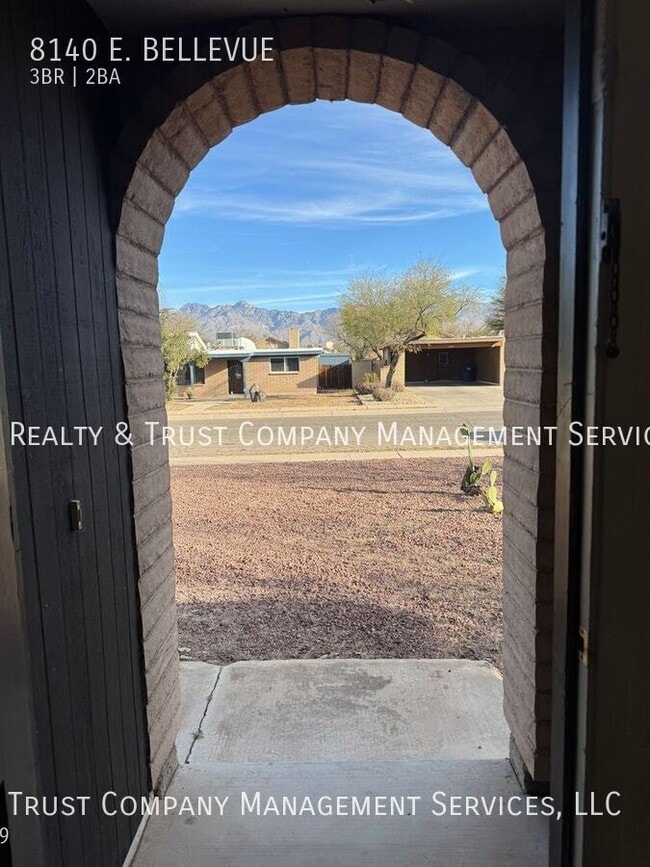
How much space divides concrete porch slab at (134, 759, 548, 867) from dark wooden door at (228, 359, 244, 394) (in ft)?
78.5

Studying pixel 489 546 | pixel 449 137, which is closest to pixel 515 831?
pixel 449 137

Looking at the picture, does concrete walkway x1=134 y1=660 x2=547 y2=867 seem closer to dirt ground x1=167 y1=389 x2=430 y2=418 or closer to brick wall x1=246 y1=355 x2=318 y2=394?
dirt ground x1=167 y1=389 x2=430 y2=418

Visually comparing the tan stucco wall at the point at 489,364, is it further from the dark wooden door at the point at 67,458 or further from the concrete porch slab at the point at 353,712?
the dark wooden door at the point at 67,458

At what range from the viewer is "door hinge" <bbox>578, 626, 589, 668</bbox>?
781 millimetres

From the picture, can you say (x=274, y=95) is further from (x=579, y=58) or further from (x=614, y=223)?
(x=614, y=223)

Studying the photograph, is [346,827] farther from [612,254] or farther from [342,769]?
[612,254]

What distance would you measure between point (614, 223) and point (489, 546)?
4.97 metres

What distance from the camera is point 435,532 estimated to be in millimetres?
5809

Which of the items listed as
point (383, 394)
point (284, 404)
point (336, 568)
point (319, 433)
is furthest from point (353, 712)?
point (284, 404)

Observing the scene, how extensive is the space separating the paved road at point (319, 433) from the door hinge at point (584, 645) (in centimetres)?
985

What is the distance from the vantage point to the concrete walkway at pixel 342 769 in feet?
5.49

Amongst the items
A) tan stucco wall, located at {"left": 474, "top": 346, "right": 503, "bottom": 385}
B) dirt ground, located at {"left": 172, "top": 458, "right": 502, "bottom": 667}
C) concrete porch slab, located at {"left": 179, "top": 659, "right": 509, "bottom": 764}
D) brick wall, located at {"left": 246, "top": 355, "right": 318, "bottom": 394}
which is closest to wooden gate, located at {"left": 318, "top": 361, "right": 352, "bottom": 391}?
brick wall, located at {"left": 246, "top": 355, "right": 318, "bottom": 394}

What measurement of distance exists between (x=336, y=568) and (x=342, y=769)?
2802mm

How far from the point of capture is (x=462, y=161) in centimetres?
200
